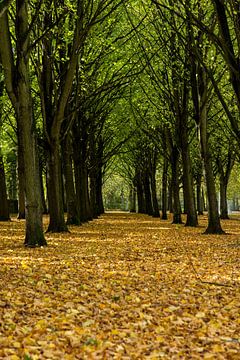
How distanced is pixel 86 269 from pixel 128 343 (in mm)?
4310

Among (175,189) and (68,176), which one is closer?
(68,176)

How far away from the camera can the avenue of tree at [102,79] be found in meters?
12.5

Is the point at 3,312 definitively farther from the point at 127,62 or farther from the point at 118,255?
the point at 127,62

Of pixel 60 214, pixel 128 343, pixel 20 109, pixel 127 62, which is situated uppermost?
pixel 127 62

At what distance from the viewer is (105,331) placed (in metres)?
5.46

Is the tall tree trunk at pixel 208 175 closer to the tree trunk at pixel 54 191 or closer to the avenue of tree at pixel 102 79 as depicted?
the avenue of tree at pixel 102 79

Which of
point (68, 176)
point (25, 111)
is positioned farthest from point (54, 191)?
point (25, 111)

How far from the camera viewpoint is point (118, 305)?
6605mm

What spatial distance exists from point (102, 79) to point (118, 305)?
19939 millimetres

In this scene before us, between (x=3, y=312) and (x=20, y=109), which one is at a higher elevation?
(x=20, y=109)

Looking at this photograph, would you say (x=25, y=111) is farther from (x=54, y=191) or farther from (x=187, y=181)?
(x=187, y=181)

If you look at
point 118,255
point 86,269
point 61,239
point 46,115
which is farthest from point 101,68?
point 86,269

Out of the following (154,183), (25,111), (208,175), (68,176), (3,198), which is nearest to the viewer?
(25,111)

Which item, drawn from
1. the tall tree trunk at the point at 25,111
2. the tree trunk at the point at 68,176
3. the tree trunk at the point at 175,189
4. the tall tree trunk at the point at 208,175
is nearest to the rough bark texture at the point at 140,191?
the tree trunk at the point at 175,189
